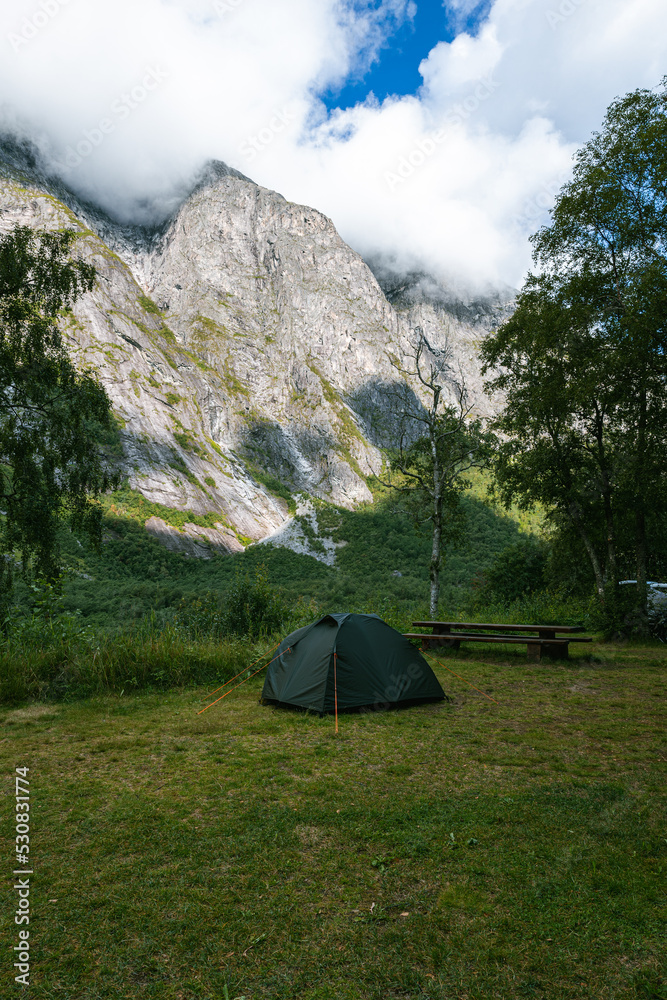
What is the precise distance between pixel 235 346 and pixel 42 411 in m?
78.7

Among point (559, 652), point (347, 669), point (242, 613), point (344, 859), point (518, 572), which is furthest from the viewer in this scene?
point (518, 572)

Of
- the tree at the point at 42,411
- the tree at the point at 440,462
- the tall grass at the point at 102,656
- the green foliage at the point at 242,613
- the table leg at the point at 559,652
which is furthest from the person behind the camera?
the tree at the point at 440,462

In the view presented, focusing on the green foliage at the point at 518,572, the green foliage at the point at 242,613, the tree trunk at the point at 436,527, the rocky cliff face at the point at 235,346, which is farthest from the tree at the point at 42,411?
the rocky cliff face at the point at 235,346

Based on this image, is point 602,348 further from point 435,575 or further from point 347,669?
point 347,669

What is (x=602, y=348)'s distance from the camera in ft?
48.5

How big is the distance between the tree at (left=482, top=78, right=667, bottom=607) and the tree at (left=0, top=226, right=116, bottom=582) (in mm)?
13377

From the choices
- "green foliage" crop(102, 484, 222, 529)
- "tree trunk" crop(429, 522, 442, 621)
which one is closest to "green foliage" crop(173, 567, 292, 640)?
"tree trunk" crop(429, 522, 442, 621)

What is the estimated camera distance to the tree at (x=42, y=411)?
13477mm

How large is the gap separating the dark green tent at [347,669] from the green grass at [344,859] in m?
0.67

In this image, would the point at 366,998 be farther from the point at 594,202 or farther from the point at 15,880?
the point at 594,202

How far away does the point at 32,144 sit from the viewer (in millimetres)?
80312

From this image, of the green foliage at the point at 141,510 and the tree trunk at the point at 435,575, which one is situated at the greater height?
the green foliage at the point at 141,510

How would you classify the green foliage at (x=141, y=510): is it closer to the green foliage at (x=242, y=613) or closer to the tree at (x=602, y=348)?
the green foliage at (x=242, y=613)

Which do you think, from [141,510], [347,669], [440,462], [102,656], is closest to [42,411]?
[102,656]
